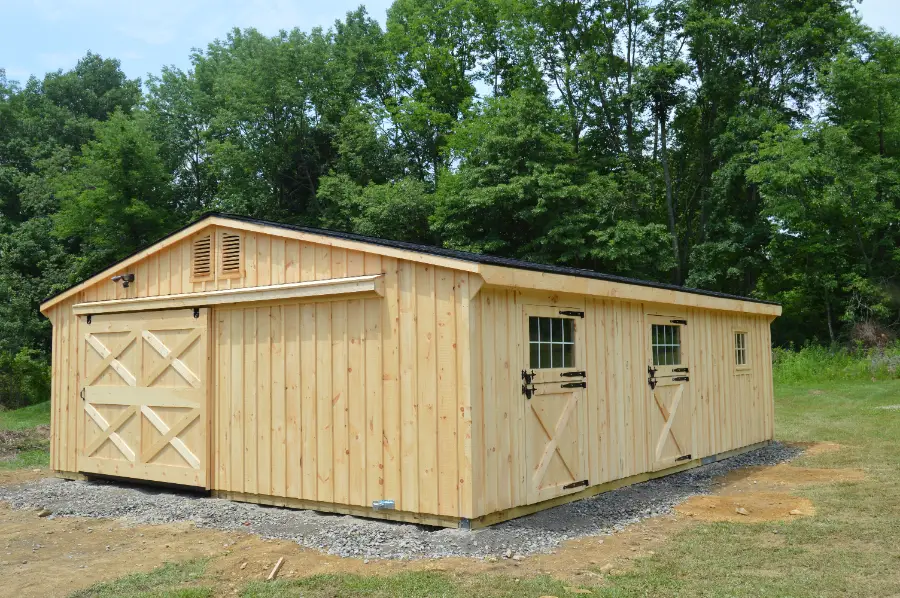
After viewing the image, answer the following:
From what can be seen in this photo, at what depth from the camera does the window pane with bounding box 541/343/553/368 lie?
7168 mm

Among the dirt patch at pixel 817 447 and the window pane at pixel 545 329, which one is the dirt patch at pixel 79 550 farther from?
the dirt patch at pixel 817 447

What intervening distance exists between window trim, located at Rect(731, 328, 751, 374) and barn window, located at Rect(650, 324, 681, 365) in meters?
1.86

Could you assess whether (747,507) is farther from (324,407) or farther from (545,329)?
(324,407)

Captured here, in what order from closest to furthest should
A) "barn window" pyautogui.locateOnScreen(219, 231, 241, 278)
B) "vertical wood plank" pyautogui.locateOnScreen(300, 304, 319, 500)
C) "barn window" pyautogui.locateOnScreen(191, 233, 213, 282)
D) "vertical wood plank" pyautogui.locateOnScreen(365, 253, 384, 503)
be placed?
"vertical wood plank" pyautogui.locateOnScreen(365, 253, 384, 503) → "vertical wood plank" pyautogui.locateOnScreen(300, 304, 319, 500) → "barn window" pyautogui.locateOnScreen(219, 231, 241, 278) → "barn window" pyautogui.locateOnScreen(191, 233, 213, 282)

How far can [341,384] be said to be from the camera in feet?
23.4

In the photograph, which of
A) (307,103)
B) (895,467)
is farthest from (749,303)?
(307,103)

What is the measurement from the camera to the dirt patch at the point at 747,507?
6.96m

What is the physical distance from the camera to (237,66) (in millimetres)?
32188

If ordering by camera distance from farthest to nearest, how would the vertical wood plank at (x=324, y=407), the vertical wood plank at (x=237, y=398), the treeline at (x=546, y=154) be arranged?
the treeline at (x=546, y=154) → the vertical wood plank at (x=237, y=398) → the vertical wood plank at (x=324, y=407)

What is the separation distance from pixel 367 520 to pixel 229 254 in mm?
3258

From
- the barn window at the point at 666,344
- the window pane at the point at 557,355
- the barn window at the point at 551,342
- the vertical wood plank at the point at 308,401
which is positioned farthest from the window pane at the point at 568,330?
the vertical wood plank at the point at 308,401

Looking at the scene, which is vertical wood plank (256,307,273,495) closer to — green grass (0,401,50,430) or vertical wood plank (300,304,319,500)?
vertical wood plank (300,304,319,500)

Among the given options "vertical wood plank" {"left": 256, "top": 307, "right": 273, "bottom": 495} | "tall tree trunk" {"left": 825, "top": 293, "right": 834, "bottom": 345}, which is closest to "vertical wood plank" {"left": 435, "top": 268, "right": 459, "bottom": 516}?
"vertical wood plank" {"left": 256, "top": 307, "right": 273, "bottom": 495}

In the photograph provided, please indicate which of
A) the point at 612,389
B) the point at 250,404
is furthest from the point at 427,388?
the point at 612,389
